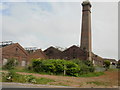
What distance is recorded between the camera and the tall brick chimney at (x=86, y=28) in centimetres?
4394

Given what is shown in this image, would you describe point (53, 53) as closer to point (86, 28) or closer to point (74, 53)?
point (74, 53)

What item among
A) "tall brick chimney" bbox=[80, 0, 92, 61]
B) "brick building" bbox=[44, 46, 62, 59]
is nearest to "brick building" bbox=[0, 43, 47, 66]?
"brick building" bbox=[44, 46, 62, 59]

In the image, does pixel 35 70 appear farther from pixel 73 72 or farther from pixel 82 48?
pixel 82 48

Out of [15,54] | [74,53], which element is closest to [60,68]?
[15,54]

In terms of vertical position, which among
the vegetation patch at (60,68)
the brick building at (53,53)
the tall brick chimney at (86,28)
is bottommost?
the vegetation patch at (60,68)

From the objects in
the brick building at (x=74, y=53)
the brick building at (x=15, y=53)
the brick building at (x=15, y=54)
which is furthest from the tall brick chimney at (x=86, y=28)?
the brick building at (x=15, y=53)

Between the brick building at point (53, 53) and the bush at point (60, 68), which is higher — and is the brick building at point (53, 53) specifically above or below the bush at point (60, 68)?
above

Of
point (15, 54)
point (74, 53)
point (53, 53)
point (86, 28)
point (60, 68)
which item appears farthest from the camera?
point (53, 53)

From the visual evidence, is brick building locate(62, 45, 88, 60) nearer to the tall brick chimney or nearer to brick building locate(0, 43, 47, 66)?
the tall brick chimney

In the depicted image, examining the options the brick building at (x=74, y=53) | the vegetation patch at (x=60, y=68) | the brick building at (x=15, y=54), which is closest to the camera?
the vegetation patch at (x=60, y=68)

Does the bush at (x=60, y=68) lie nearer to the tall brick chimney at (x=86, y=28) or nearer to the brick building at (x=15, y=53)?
the brick building at (x=15, y=53)

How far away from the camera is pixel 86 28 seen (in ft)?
147

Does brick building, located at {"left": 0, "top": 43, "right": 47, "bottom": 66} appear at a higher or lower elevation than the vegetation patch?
higher

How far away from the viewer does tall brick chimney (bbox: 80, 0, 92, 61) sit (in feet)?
144
